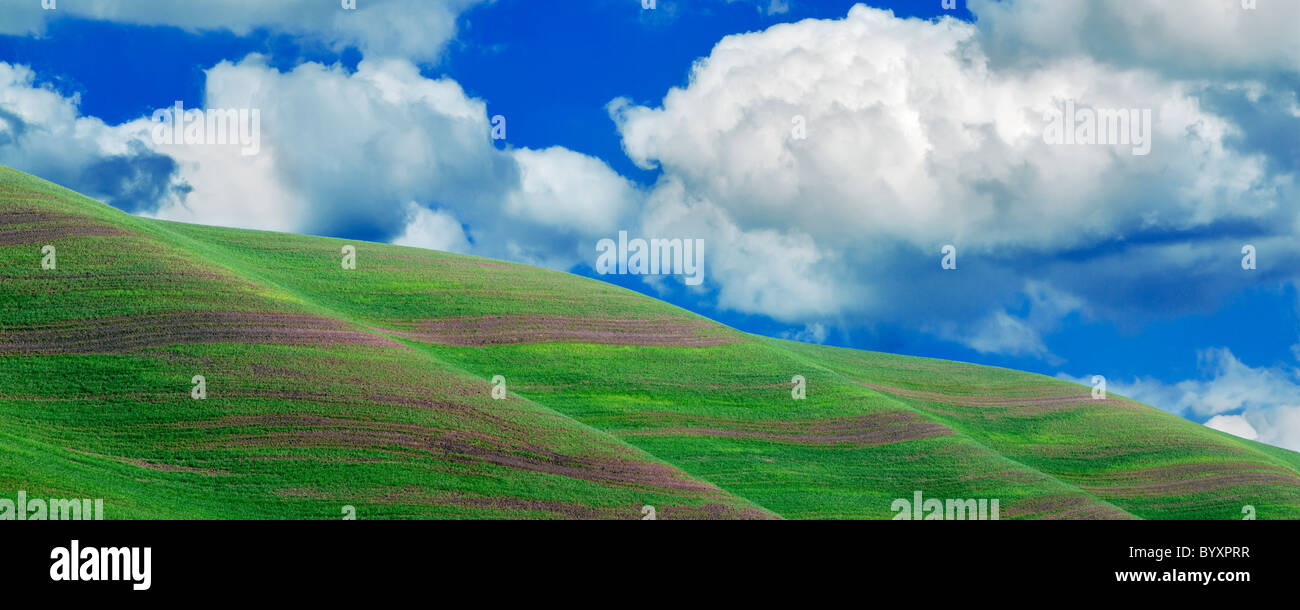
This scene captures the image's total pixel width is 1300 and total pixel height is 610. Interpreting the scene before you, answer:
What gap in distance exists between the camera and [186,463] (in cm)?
3984

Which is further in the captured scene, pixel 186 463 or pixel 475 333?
pixel 475 333

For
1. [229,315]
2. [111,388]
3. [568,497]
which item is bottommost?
[568,497]

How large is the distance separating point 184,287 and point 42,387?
8.84 metres

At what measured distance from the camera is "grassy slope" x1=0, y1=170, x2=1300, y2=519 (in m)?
39.7

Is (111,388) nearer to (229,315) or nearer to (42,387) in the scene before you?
(42,387)

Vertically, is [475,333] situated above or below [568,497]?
above

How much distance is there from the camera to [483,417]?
45000 mm

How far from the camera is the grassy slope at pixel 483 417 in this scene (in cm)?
3972
